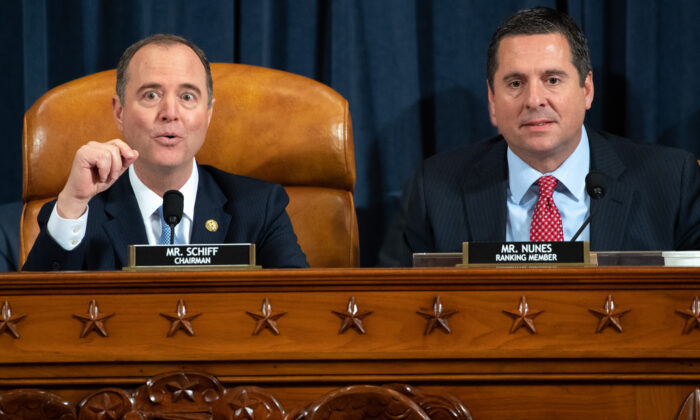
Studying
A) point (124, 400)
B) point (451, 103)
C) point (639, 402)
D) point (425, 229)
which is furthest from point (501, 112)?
point (124, 400)

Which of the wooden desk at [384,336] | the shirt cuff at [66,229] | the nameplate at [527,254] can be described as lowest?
the wooden desk at [384,336]

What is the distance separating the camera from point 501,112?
222 centimetres

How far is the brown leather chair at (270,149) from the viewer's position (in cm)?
242

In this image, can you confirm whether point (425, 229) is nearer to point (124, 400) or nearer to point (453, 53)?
point (453, 53)

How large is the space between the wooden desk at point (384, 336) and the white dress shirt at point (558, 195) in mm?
791

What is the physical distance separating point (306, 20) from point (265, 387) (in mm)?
1742

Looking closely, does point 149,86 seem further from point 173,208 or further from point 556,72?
point 556,72

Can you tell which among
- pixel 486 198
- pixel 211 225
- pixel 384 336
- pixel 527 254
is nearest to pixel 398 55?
pixel 486 198

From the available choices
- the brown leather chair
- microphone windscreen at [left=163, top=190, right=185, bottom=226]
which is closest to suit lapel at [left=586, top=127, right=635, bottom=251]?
the brown leather chair

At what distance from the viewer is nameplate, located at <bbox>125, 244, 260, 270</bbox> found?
4.83 feet

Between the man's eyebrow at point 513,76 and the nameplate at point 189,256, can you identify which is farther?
the man's eyebrow at point 513,76

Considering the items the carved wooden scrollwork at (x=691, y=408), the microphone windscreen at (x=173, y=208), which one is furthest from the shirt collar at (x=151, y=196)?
the carved wooden scrollwork at (x=691, y=408)

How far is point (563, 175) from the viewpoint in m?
2.19

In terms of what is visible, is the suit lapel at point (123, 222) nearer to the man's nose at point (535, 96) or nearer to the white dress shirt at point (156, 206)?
the white dress shirt at point (156, 206)
